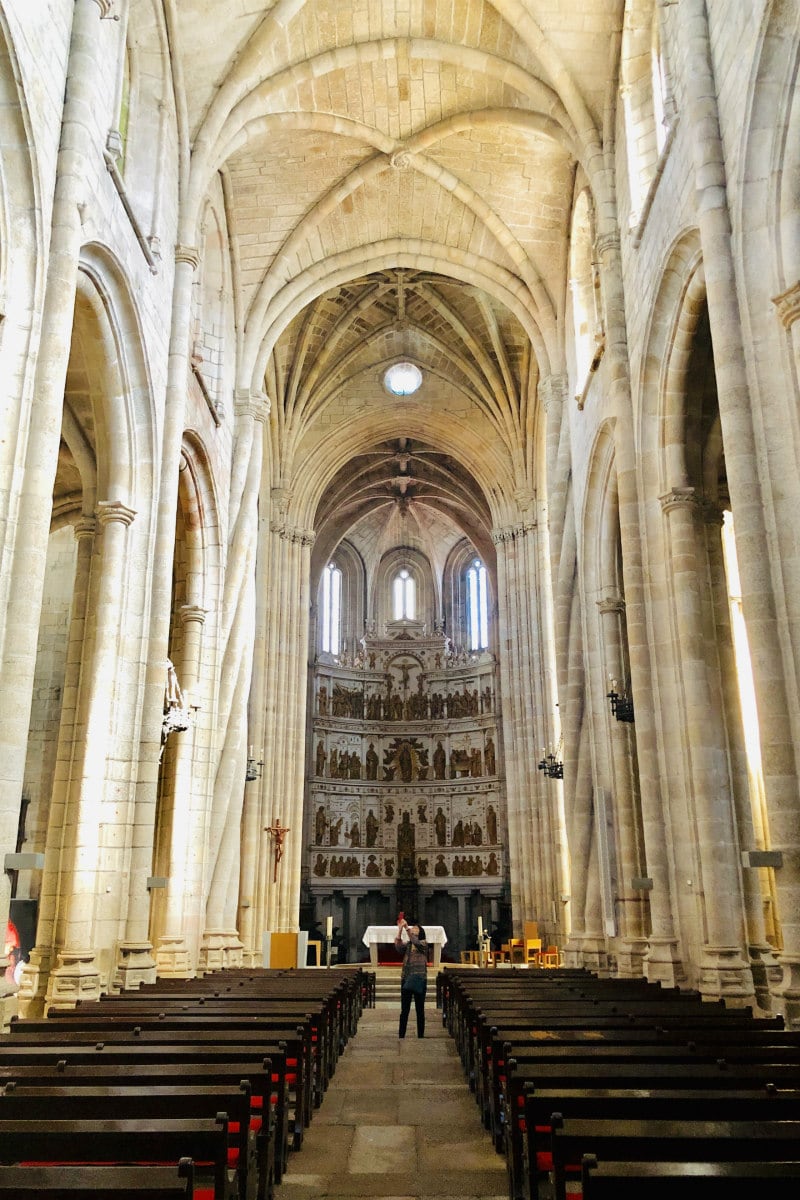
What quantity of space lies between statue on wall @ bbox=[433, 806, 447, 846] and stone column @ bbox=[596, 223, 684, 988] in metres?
21.5

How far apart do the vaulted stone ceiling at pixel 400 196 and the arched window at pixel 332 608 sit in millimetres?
8889

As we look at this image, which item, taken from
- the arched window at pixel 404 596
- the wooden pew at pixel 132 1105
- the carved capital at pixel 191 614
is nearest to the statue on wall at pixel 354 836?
the arched window at pixel 404 596

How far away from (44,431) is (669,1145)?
7606 mm

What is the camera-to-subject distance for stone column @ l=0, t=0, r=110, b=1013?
8.12 m

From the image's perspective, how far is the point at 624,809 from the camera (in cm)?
1535

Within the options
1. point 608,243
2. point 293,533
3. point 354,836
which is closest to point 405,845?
point 354,836

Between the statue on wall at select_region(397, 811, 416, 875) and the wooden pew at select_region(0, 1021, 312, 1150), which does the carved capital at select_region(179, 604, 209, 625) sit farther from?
the statue on wall at select_region(397, 811, 416, 875)

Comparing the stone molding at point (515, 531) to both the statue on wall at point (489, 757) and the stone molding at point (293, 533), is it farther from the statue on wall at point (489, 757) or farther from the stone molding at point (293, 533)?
the statue on wall at point (489, 757)

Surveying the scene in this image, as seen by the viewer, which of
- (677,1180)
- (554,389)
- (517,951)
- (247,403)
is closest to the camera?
(677,1180)

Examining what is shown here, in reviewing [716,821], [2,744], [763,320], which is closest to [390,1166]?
[2,744]

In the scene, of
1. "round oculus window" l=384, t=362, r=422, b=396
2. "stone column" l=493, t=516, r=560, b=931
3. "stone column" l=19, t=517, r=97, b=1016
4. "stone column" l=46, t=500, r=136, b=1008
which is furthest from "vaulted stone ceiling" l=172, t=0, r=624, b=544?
"stone column" l=46, t=500, r=136, b=1008

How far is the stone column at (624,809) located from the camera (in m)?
14.3

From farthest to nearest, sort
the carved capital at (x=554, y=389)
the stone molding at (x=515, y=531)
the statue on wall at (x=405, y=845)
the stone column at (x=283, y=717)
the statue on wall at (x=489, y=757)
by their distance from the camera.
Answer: the statue on wall at (x=489, y=757)
the statue on wall at (x=405, y=845)
the stone molding at (x=515, y=531)
the stone column at (x=283, y=717)
the carved capital at (x=554, y=389)

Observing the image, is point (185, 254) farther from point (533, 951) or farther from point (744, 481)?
point (533, 951)
